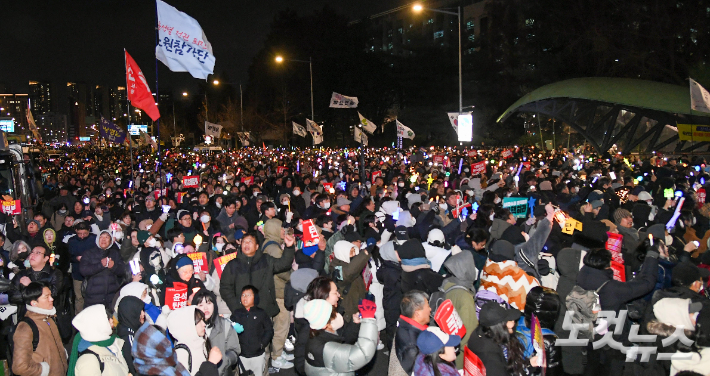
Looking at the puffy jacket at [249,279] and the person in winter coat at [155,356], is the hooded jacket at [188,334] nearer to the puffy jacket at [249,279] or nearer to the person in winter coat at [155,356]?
the person in winter coat at [155,356]

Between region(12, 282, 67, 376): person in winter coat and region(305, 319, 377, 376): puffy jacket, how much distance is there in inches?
89.1

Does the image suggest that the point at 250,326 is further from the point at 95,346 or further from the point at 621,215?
the point at 621,215

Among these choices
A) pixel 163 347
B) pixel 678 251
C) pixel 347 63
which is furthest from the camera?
pixel 347 63

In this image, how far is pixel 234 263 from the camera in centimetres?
588

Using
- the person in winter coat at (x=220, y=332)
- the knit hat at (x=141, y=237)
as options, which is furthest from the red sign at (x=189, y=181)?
the person in winter coat at (x=220, y=332)

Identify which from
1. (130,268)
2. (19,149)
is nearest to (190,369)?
(130,268)

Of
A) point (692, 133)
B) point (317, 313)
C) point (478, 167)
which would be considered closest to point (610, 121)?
point (692, 133)

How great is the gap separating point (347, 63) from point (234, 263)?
52574mm

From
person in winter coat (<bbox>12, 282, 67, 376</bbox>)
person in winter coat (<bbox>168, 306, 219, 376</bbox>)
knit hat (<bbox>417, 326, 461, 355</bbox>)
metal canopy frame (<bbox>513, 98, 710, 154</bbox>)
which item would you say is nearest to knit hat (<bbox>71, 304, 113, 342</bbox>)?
person in winter coat (<bbox>168, 306, 219, 376</bbox>)

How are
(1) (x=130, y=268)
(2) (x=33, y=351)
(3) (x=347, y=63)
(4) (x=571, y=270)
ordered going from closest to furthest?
(2) (x=33, y=351) → (4) (x=571, y=270) → (1) (x=130, y=268) → (3) (x=347, y=63)

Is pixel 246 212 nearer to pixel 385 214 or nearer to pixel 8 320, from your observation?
pixel 385 214

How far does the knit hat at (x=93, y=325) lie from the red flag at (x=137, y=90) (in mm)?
9802

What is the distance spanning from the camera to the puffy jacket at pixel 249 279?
19.2ft

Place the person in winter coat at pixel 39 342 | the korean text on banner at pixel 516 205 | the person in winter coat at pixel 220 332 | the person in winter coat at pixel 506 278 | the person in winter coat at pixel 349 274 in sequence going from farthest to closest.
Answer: the korean text on banner at pixel 516 205 < the person in winter coat at pixel 349 274 < the person in winter coat at pixel 506 278 < the person in winter coat at pixel 220 332 < the person in winter coat at pixel 39 342
